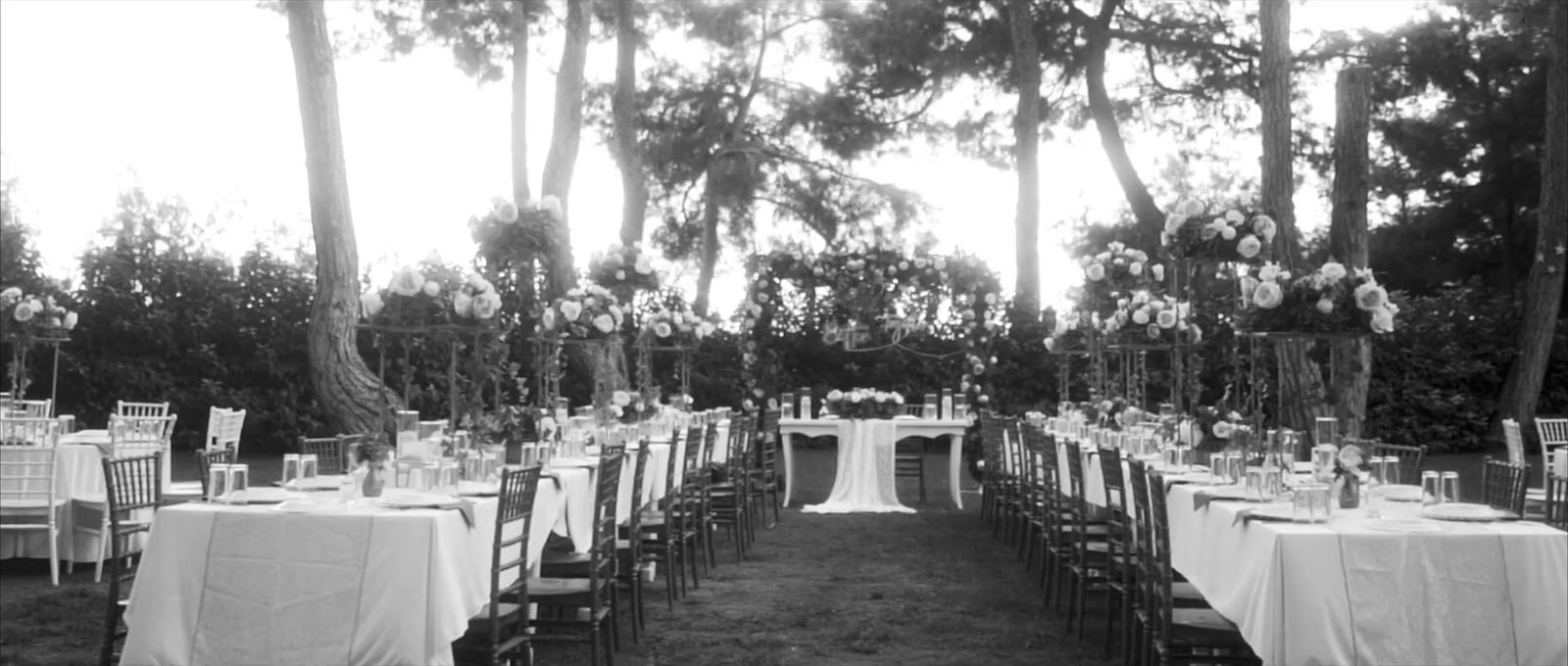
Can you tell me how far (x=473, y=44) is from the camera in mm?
18297

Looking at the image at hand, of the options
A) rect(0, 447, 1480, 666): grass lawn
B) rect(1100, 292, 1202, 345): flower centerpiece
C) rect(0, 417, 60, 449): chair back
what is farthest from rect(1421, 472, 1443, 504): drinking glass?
rect(0, 417, 60, 449): chair back

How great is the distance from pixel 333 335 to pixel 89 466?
3.24 meters

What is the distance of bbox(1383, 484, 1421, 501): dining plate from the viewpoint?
17.1ft

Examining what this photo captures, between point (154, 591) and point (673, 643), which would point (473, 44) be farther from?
point (154, 591)

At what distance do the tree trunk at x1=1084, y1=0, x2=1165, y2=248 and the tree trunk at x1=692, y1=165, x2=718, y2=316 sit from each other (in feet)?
20.3

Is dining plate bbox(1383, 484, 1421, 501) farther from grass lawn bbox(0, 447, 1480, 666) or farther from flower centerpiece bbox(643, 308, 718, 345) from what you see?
flower centerpiece bbox(643, 308, 718, 345)

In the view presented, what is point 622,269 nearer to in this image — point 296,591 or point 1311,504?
point 296,591

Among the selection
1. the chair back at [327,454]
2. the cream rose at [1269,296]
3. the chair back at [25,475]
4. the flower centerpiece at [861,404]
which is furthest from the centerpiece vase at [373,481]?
the flower centerpiece at [861,404]

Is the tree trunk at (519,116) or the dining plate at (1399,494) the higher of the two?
the tree trunk at (519,116)

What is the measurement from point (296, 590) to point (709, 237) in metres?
19.9

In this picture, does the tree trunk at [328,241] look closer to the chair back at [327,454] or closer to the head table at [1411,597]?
the chair back at [327,454]

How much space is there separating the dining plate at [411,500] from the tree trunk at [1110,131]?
1550 cm

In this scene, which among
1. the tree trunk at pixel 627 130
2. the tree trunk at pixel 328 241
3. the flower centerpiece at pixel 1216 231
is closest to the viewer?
the flower centerpiece at pixel 1216 231

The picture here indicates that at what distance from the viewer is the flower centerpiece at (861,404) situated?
13070 mm
